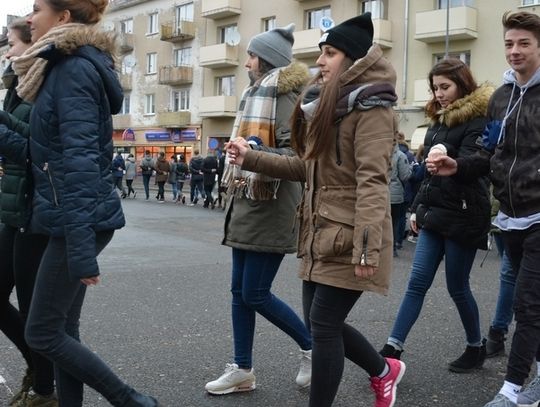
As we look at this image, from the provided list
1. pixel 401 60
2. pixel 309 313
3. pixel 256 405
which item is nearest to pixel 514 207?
pixel 309 313

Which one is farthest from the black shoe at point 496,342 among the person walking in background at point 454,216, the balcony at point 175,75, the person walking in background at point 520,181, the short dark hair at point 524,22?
the balcony at point 175,75

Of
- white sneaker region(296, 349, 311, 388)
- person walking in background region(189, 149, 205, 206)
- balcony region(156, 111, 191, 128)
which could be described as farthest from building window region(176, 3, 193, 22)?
white sneaker region(296, 349, 311, 388)

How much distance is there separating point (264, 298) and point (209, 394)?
62 cm

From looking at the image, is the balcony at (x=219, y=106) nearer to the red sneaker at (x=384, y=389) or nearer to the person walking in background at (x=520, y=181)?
the person walking in background at (x=520, y=181)

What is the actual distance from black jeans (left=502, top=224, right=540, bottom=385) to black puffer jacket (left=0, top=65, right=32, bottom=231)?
2359 mm

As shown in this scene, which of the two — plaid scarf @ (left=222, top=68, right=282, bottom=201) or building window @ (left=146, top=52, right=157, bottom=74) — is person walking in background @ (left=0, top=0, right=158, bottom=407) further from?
building window @ (left=146, top=52, right=157, bottom=74)

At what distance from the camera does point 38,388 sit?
3.39 metres

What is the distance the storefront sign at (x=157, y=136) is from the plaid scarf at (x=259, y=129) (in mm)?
38277

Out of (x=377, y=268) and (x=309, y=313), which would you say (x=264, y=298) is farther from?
(x=377, y=268)

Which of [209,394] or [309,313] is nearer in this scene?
[309,313]

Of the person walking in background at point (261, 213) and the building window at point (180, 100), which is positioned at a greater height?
the building window at point (180, 100)

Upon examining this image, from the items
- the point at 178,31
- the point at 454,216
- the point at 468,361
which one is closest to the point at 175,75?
the point at 178,31

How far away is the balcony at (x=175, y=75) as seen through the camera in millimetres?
39219

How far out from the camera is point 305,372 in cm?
390
